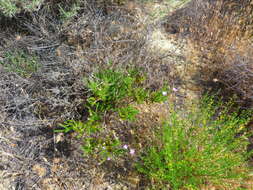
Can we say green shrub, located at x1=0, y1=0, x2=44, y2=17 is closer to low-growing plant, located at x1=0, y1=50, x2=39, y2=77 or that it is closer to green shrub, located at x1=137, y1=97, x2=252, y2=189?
low-growing plant, located at x1=0, y1=50, x2=39, y2=77

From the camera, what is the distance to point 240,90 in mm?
2262

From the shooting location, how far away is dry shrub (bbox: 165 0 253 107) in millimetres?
2279

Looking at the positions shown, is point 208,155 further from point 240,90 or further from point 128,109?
point 240,90

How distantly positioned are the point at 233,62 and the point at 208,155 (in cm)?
125

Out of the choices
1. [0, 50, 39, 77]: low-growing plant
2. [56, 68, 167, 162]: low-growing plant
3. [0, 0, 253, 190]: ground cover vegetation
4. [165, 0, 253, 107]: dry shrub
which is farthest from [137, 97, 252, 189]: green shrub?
[0, 50, 39, 77]: low-growing plant

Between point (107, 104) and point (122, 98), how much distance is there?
0.16 metres

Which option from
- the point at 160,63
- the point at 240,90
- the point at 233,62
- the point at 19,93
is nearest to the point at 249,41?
the point at 233,62

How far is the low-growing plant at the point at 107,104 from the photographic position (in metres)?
1.90

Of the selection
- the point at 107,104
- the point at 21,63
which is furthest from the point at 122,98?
the point at 21,63

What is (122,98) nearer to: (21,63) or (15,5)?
(21,63)

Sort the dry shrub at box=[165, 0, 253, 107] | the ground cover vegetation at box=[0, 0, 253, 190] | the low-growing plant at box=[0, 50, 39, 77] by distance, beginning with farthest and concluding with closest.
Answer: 1. the dry shrub at box=[165, 0, 253, 107]
2. the low-growing plant at box=[0, 50, 39, 77]
3. the ground cover vegetation at box=[0, 0, 253, 190]

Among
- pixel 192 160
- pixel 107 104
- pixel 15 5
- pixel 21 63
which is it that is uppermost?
pixel 15 5

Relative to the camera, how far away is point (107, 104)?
81.1 inches

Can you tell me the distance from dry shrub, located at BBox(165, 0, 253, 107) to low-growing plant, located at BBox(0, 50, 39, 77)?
1.89 metres
